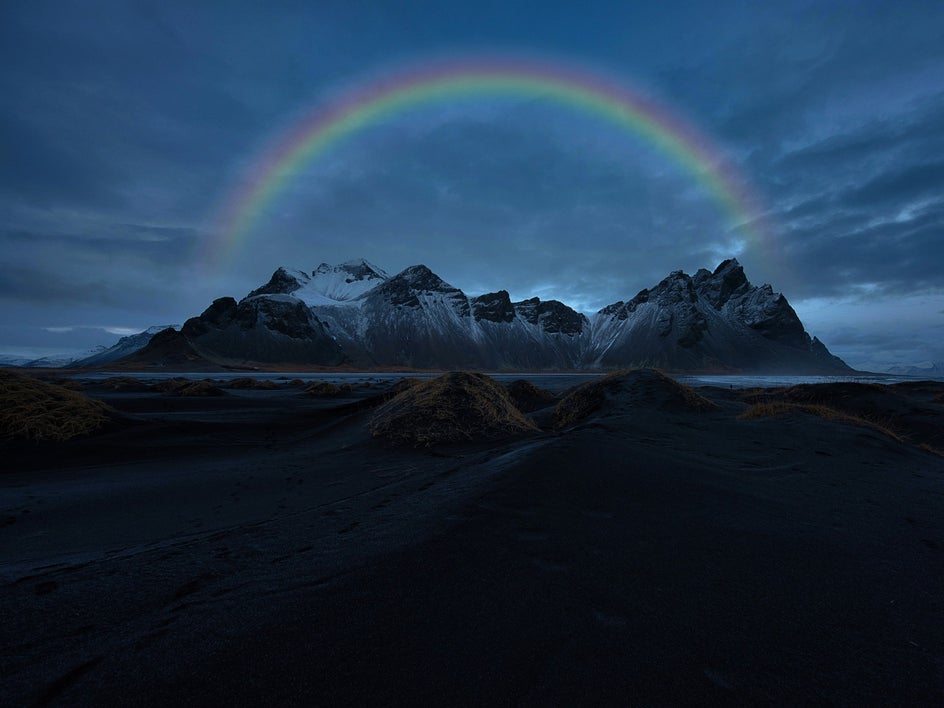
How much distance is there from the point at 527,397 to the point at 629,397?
6.53 m

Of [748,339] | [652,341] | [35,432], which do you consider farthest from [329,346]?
[748,339]

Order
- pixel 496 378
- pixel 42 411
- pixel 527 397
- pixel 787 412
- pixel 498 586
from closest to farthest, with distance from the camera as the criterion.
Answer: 1. pixel 498 586
2. pixel 42 411
3. pixel 787 412
4. pixel 527 397
5. pixel 496 378

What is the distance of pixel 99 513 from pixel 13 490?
225 cm

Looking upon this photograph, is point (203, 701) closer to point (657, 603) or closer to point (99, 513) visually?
point (657, 603)

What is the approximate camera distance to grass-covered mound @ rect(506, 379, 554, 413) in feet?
52.7

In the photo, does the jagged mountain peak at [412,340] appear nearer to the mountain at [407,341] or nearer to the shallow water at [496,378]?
the mountain at [407,341]

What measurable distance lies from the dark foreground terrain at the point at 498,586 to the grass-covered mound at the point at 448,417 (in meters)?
2.31

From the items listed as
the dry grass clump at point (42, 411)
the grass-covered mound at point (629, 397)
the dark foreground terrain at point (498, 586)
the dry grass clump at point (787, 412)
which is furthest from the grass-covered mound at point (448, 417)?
the dry grass clump at point (42, 411)

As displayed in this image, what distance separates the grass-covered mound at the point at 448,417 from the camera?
813cm

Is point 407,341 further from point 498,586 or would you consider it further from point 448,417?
point 498,586

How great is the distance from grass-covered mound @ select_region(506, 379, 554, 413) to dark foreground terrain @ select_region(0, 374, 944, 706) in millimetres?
10198

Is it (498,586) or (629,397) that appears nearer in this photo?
(498,586)

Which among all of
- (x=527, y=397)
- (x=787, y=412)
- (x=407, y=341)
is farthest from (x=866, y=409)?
A: (x=407, y=341)

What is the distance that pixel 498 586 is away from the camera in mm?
2305
